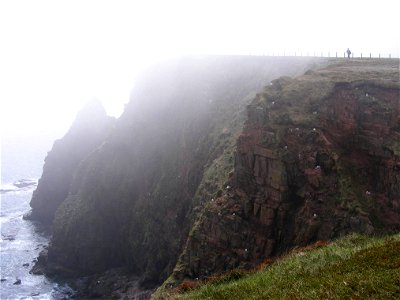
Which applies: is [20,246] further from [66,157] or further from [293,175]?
[293,175]

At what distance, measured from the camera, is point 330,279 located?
A: 14586mm

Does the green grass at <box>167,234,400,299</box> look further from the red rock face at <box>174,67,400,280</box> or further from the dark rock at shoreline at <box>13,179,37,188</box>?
the dark rock at shoreline at <box>13,179,37,188</box>

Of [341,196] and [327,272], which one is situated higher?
[327,272]

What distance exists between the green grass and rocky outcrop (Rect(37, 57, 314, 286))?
175 feet

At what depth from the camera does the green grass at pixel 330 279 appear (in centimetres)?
1282

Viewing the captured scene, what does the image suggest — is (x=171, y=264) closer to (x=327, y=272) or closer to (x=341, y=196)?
(x=341, y=196)

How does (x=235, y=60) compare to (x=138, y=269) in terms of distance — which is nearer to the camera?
(x=138, y=269)

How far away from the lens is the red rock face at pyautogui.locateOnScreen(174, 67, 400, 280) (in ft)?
117

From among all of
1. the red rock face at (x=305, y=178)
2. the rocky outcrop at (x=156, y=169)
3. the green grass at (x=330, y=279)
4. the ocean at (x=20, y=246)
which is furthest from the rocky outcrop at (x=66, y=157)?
the green grass at (x=330, y=279)

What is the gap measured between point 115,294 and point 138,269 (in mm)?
12102

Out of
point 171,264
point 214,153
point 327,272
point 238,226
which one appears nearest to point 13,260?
point 171,264

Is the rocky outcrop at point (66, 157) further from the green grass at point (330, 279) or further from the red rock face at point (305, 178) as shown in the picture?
the green grass at point (330, 279)

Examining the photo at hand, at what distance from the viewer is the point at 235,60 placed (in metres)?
114

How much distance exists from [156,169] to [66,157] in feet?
156
